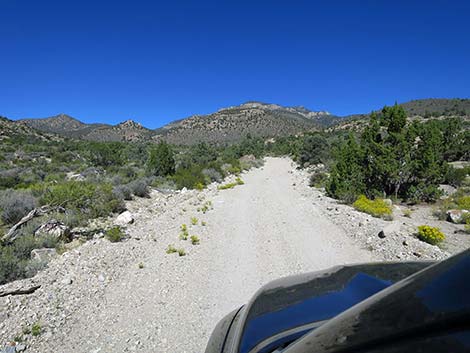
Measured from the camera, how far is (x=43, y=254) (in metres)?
6.32

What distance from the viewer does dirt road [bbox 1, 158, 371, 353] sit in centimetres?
396

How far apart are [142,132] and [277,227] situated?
91.6m

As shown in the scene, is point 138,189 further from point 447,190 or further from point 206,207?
point 447,190

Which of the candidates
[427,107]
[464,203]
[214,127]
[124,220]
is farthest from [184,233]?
[214,127]

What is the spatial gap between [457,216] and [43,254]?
12320 millimetres

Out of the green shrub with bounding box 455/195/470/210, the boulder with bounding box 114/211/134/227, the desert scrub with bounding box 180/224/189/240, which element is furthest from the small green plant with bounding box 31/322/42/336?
the green shrub with bounding box 455/195/470/210

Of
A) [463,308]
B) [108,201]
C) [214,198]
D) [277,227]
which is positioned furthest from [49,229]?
[463,308]

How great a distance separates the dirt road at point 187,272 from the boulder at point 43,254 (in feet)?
2.25

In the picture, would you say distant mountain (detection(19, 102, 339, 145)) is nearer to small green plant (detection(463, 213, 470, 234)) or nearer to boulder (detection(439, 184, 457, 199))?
boulder (detection(439, 184, 457, 199))

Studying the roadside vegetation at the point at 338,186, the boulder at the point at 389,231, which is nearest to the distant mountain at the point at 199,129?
the roadside vegetation at the point at 338,186

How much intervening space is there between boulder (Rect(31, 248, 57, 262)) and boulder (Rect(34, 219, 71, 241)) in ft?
2.38

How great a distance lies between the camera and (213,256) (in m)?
6.83

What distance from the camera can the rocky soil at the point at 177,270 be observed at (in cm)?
399

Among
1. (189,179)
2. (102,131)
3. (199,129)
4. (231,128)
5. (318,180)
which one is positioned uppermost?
(102,131)
